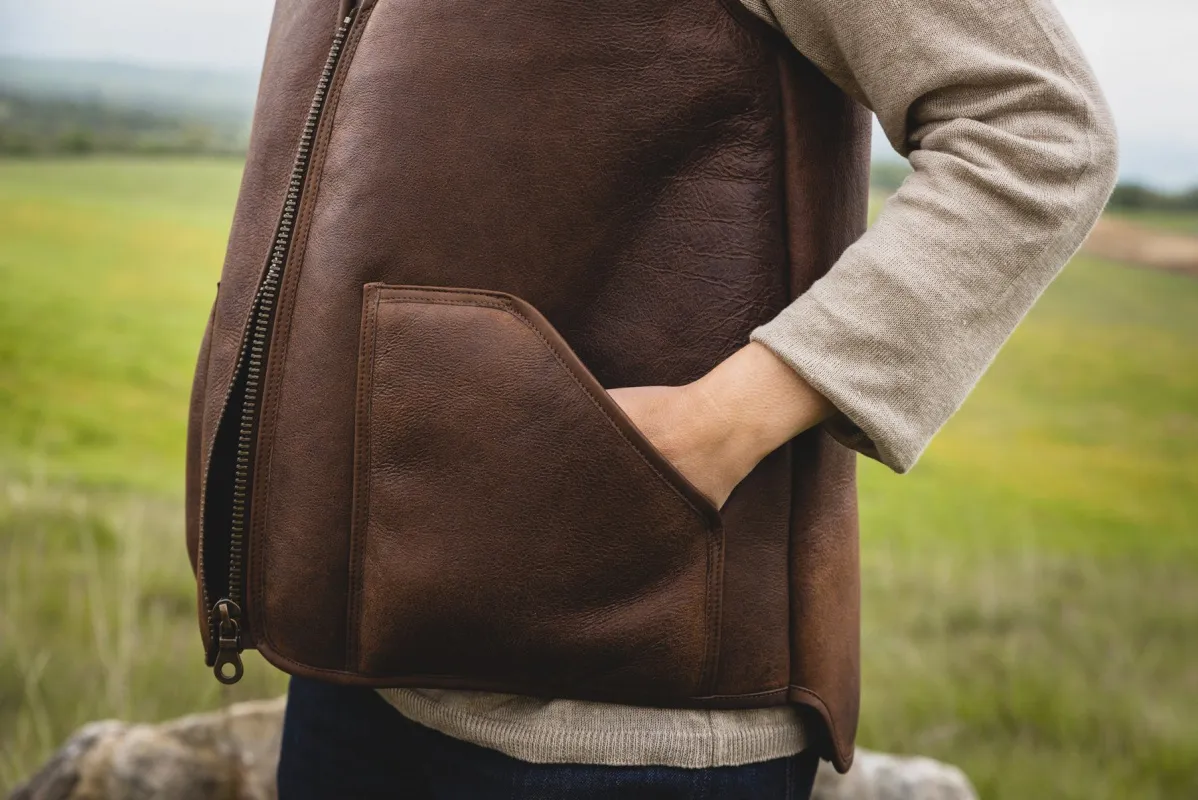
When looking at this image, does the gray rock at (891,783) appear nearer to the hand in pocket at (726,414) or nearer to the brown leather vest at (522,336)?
the brown leather vest at (522,336)

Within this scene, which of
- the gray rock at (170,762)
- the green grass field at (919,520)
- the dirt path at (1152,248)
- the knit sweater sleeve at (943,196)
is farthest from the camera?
the dirt path at (1152,248)

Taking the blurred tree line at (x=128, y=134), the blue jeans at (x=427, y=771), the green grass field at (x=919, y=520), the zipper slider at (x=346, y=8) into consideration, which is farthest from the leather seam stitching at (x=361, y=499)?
the blurred tree line at (x=128, y=134)

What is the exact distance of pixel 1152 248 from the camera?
8.62 ft

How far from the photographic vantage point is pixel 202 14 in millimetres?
2490

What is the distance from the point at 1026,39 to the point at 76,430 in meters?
2.22

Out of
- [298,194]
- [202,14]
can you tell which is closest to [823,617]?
[298,194]

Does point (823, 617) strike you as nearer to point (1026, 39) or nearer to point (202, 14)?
point (1026, 39)

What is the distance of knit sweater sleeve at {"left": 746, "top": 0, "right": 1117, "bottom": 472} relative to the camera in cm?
62

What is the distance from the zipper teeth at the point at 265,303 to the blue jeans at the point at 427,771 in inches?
7.5

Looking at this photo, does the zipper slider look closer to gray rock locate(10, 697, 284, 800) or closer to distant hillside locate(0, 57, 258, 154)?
gray rock locate(10, 697, 284, 800)

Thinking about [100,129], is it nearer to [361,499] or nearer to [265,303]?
[265,303]

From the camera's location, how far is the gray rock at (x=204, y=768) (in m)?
1.55

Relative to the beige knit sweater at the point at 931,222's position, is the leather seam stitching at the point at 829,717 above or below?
below

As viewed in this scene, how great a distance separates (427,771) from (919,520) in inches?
74.9
